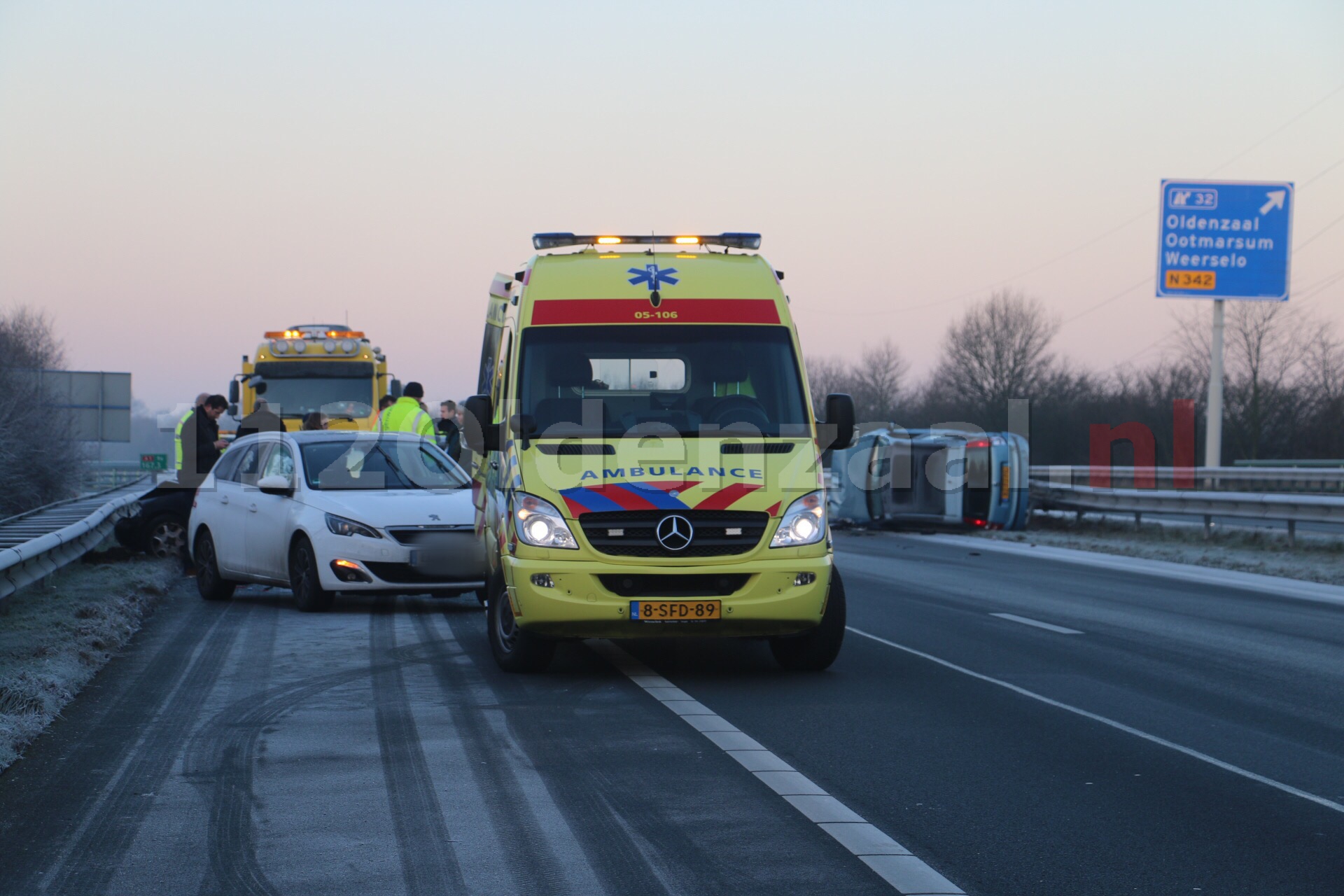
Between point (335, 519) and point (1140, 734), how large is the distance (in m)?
7.34

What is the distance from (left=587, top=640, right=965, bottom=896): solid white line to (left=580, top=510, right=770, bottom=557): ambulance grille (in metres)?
0.86

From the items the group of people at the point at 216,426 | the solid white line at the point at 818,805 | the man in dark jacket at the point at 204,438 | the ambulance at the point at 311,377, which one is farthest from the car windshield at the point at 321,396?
the solid white line at the point at 818,805

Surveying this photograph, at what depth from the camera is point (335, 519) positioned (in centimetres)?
1247

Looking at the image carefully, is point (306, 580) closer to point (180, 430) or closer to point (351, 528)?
point (351, 528)

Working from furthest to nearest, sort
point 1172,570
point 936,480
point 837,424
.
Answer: point 936,480, point 1172,570, point 837,424

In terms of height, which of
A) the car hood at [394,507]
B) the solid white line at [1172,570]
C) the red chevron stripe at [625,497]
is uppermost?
the red chevron stripe at [625,497]

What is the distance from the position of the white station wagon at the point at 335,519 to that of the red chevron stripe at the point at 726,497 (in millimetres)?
3721

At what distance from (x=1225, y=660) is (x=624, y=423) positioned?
4.75 m

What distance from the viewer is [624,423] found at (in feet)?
30.6

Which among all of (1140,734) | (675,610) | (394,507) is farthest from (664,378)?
(394,507)

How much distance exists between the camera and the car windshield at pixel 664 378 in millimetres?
9375

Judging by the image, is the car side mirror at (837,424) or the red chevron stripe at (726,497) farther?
the car side mirror at (837,424)

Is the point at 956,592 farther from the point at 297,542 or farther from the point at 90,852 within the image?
the point at 90,852

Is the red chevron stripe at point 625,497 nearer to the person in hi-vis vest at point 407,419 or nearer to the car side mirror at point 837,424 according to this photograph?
the car side mirror at point 837,424
